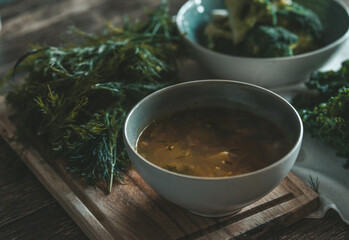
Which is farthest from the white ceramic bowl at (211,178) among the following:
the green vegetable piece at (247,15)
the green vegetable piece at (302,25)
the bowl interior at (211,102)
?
the green vegetable piece at (302,25)

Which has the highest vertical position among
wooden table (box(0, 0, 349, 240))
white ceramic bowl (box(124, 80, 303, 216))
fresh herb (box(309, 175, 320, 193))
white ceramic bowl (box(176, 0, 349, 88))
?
white ceramic bowl (box(124, 80, 303, 216))

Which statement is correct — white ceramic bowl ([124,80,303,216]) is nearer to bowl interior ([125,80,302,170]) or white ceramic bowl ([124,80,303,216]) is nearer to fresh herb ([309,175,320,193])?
bowl interior ([125,80,302,170])

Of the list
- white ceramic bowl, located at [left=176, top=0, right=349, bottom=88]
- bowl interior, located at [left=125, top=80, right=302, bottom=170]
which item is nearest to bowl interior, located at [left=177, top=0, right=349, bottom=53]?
white ceramic bowl, located at [left=176, top=0, right=349, bottom=88]

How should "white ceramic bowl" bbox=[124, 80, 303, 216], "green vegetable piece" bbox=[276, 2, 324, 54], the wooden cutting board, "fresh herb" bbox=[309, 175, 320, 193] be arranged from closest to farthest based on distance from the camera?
"white ceramic bowl" bbox=[124, 80, 303, 216] < the wooden cutting board < "fresh herb" bbox=[309, 175, 320, 193] < "green vegetable piece" bbox=[276, 2, 324, 54]

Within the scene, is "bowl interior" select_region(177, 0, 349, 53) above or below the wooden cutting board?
above

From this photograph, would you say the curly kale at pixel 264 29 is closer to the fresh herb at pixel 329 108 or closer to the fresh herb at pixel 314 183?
the fresh herb at pixel 329 108

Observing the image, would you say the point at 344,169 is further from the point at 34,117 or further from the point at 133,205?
the point at 34,117
